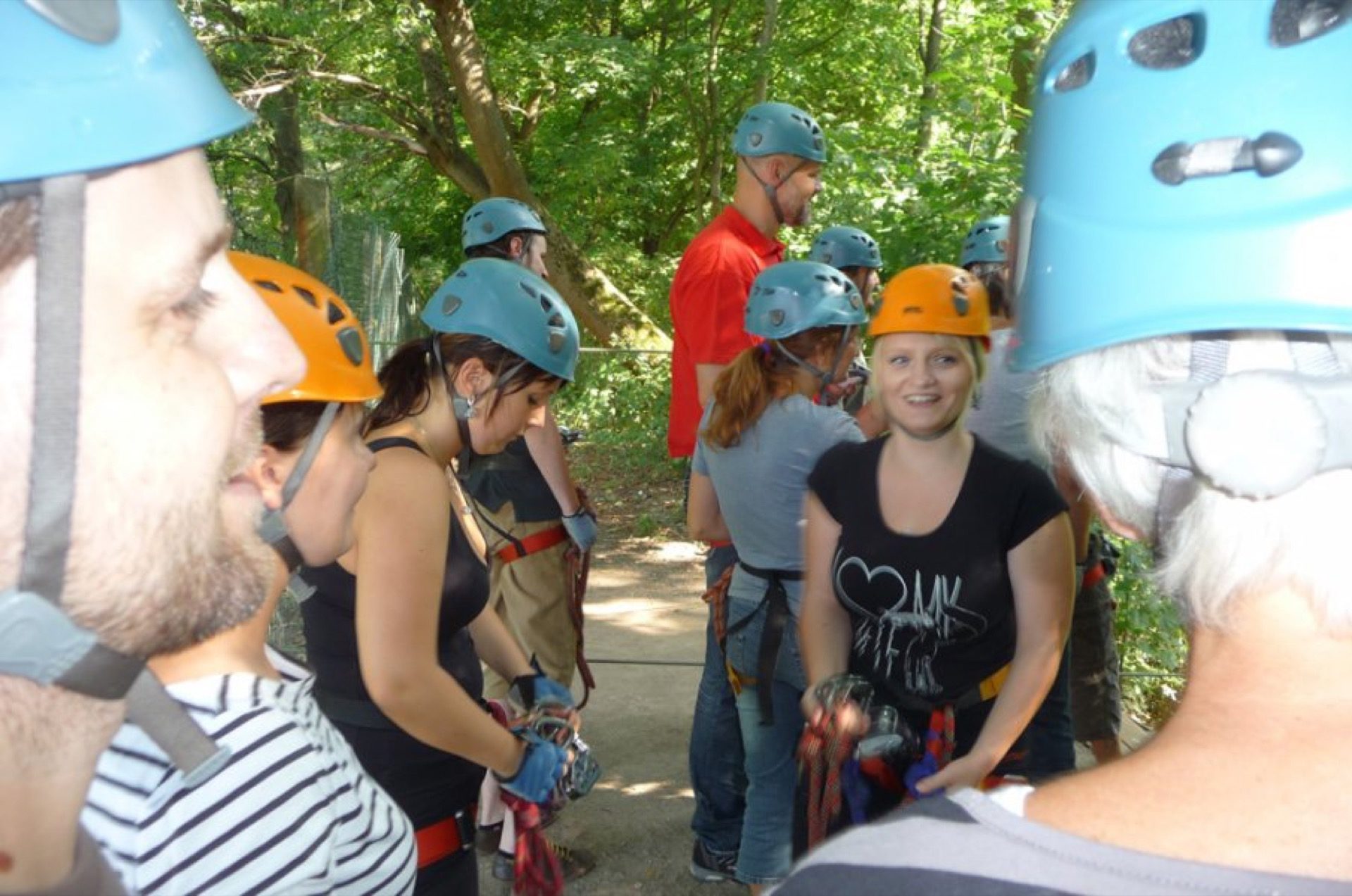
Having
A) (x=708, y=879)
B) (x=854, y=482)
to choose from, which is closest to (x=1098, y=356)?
(x=854, y=482)

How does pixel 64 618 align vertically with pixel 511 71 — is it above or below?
below

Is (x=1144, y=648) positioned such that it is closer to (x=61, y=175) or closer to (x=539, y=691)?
(x=539, y=691)

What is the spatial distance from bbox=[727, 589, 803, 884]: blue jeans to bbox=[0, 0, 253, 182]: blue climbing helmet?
2973 millimetres

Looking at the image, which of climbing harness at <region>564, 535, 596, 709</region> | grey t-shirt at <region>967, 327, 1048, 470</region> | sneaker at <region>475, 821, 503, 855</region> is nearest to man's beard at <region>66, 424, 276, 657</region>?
grey t-shirt at <region>967, 327, 1048, 470</region>

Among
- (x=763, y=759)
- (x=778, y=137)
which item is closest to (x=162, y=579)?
(x=763, y=759)

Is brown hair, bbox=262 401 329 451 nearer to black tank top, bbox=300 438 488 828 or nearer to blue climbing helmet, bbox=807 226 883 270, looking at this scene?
black tank top, bbox=300 438 488 828

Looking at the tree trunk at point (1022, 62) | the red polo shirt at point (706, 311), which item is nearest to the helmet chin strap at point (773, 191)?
the red polo shirt at point (706, 311)

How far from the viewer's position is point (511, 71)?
1480 centimetres

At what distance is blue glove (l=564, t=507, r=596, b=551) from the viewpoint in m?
4.73

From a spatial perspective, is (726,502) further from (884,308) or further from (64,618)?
(64,618)

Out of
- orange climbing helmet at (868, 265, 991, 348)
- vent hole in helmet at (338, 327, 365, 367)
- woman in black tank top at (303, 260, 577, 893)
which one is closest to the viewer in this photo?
vent hole in helmet at (338, 327, 365, 367)

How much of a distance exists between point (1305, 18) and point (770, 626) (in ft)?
9.43

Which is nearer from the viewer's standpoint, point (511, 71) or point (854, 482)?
point (854, 482)

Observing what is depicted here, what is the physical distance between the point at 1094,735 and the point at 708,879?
158 centimetres
